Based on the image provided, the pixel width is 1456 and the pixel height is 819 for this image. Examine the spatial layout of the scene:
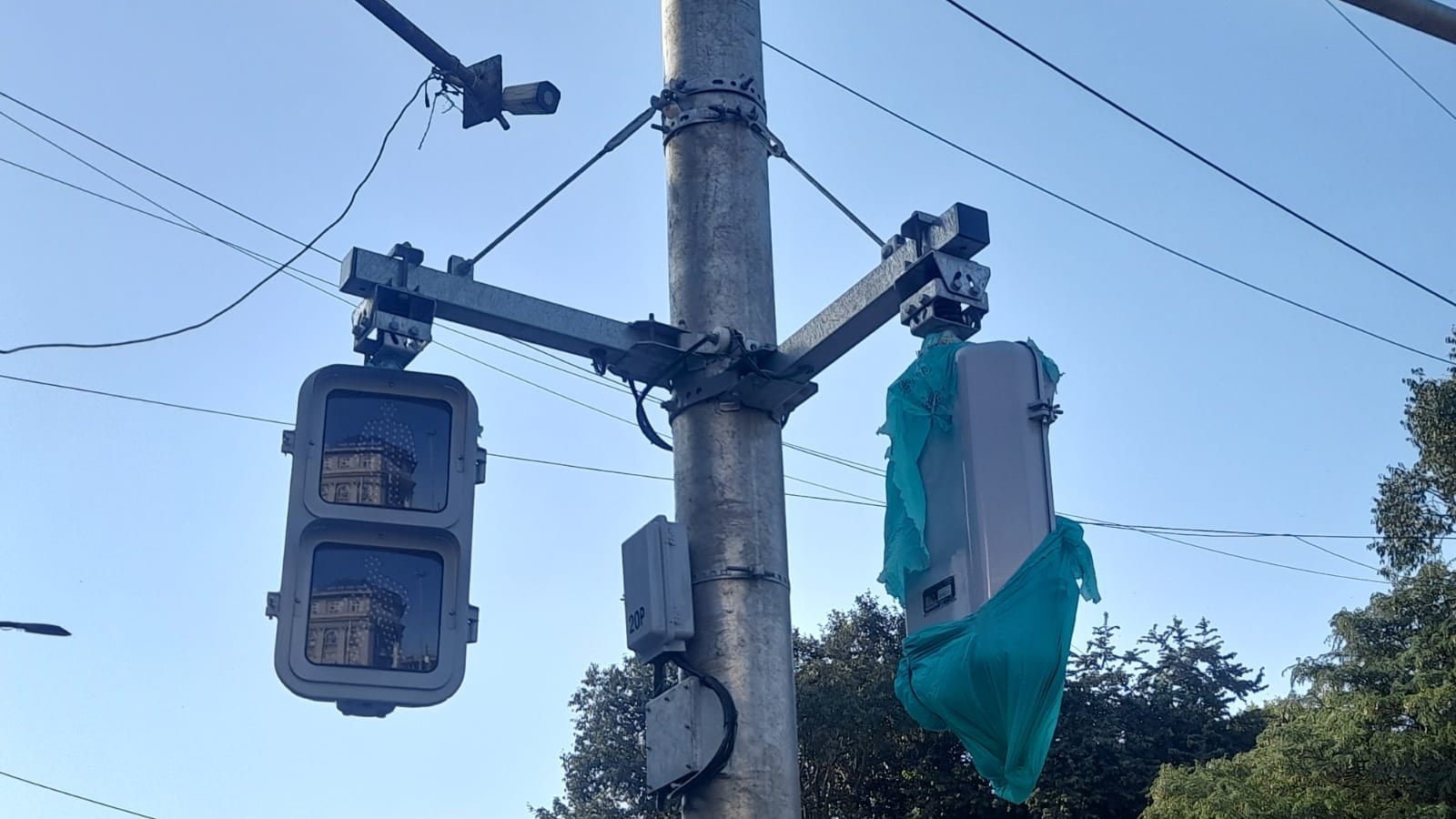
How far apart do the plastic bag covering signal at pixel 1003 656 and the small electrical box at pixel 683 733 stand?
1.81ft

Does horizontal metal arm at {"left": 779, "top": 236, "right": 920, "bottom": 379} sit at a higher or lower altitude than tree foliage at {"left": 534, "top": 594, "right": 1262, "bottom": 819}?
lower

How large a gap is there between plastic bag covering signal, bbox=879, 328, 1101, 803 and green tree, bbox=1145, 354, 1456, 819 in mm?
19550

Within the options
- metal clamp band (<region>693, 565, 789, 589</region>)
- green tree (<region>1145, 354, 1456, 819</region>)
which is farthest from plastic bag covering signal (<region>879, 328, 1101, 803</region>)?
green tree (<region>1145, 354, 1456, 819</region>)

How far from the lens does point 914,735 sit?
33.4 m

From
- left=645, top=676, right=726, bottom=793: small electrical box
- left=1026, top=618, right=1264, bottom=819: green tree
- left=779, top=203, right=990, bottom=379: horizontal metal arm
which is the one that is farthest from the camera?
left=1026, top=618, right=1264, bottom=819: green tree

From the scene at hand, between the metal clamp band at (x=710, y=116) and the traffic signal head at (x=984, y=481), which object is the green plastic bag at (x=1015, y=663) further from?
the metal clamp band at (x=710, y=116)

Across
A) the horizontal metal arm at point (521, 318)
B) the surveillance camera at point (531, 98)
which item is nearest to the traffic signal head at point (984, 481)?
the horizontal metal arm at point (521, 318)

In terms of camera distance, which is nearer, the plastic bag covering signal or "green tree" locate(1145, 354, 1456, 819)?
the plastic bag covering signal

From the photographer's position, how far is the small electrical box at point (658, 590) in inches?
183

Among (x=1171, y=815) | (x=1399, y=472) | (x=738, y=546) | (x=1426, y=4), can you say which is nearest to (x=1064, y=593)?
(x=738, y=546)

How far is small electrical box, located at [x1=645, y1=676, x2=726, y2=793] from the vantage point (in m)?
4.57

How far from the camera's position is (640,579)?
15.5 ft

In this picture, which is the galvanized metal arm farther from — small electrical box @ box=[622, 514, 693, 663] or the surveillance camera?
the surveillance camera

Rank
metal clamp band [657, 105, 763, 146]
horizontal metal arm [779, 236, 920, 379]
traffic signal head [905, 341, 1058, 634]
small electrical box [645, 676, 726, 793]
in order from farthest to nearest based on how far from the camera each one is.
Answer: metal clamp band [657, 105, 763, 146], horizontal metal arm [779, 236, 920, 379], small electrical box [645, 676, 726, 793], traffic signal head [905, 341, 1058, 634]
